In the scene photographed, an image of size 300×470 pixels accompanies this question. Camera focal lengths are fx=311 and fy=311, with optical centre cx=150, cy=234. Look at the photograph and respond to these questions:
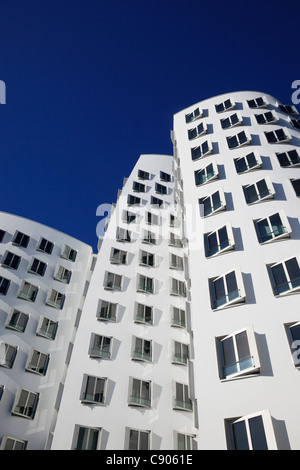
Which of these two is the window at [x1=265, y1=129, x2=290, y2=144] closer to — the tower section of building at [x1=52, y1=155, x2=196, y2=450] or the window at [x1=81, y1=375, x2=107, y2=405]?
the tower section of building at [x1=52, y1=155, x2=196, y2=450]

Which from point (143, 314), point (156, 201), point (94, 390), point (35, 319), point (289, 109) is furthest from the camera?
point (156, 201)

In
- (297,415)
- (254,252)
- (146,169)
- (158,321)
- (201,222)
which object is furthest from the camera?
(146,169)

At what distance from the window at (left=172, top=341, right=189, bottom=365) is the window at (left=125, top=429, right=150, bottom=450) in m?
5.61

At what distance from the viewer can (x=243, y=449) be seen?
13742mm

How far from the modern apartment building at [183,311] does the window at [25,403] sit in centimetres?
9

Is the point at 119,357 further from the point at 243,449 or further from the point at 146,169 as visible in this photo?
the point at 146,169

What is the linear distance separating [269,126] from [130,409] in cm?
2760

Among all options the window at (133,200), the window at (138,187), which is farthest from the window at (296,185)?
the window at (138,187)

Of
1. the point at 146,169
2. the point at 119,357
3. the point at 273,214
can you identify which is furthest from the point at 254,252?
the point at 146,169

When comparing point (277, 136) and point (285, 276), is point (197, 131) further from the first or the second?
point (285, 276)

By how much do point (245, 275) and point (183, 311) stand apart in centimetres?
1045

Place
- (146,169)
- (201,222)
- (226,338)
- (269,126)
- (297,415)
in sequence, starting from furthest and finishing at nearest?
(146,169), (269,126), (201,222), (226,338), (297,415)

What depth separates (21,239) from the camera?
36.6 meters

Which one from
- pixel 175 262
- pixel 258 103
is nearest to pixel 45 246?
pixel 175 262
